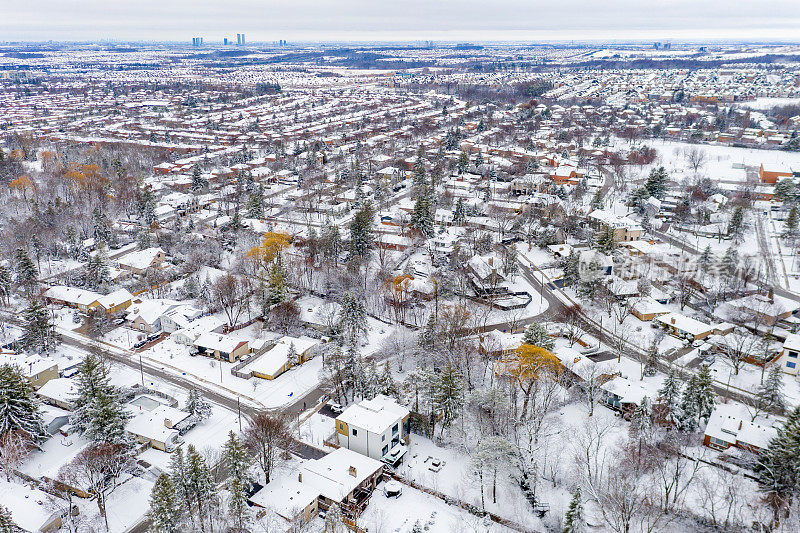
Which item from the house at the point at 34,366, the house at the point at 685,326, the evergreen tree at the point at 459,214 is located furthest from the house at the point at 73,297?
the house at the point at 685,326

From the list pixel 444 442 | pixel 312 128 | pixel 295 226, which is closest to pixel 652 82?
pixel 312 128

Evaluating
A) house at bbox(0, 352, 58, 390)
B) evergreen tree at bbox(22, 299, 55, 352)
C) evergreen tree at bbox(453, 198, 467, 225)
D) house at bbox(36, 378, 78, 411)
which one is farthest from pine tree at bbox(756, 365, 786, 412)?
evergreen tree at bbox(22, 299, 55, 352)

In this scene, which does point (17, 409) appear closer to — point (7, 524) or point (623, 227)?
point (7, 524)

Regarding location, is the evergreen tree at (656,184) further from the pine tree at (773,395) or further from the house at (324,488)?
the house at (324,488)

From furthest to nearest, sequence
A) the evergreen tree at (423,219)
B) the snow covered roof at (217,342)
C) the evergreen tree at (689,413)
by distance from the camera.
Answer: the evergreen tree at (423,219)
the snow covered roof at (217,342)
the evergreen tree at (689,413)

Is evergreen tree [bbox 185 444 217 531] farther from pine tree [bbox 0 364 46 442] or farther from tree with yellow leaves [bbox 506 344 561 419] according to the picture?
tree with yellow leaves [bbox 506 344 561 419]

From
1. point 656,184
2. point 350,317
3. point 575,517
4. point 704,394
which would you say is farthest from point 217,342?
point 656,184
